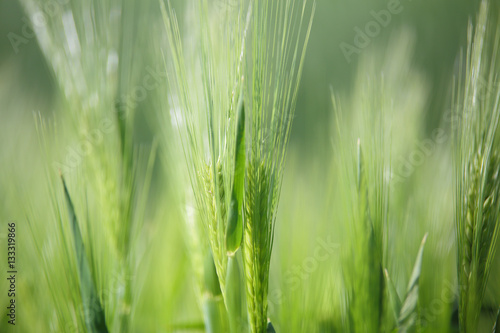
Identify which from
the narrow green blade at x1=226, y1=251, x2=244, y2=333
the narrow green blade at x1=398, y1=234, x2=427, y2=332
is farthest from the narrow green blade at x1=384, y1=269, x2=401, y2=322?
the narrow green blade at x1=226, y1=251, x2=244, y2=333

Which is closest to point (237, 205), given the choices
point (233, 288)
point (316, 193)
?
point (233, 288)

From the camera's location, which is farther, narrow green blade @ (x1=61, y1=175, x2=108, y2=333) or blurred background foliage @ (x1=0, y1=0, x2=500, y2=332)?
blurred background foliage @ (x1=0, y1=0, x2=500, y2=332)

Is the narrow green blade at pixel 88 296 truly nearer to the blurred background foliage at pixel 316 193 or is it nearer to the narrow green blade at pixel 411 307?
the blurred background foliage at pixel 316 193

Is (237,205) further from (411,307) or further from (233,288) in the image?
(411,307)

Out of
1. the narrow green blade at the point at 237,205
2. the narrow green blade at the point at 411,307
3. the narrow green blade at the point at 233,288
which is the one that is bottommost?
the narrow green blade at the point at 411,307

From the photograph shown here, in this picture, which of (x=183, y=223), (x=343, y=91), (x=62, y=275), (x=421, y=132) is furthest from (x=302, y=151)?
(x=62, y=275)

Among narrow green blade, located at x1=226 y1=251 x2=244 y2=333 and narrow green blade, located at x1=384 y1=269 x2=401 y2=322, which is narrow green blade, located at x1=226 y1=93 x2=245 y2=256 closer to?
narrow green blade, located at x1=226 y1=251 x2=244 y2=333

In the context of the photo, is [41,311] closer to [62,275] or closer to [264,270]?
[62,275]

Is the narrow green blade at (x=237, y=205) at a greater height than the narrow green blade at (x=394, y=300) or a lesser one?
greater

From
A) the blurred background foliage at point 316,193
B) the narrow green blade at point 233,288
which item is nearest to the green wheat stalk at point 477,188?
the blurred background foliage at point 316,193
